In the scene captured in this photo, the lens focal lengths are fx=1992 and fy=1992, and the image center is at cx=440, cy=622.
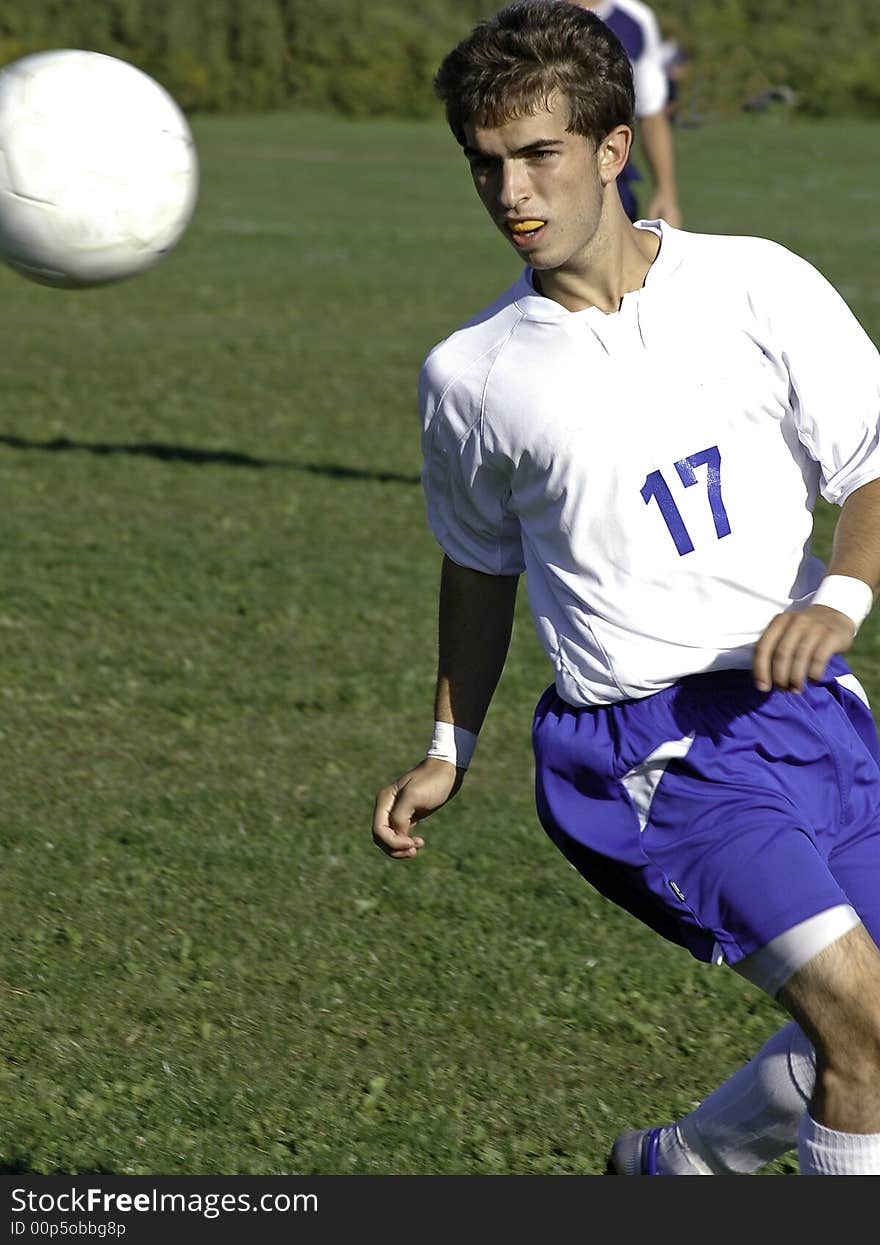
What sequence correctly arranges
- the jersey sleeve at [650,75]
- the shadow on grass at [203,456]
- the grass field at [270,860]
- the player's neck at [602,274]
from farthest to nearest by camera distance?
1. the shadow on grass at [203,456]
2. the jersey sleeve at [650,75]
3. the grass field at [270,860]
4. the player's neck at [602,274]

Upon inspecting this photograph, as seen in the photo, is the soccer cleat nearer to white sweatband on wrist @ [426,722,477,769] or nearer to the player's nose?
white sweatband on wrist @ [426,722,477,769]

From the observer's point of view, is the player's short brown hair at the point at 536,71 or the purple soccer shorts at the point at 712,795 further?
the player's short brown hair at the point at 536,71

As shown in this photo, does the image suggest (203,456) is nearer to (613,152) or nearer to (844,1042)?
(613,152)

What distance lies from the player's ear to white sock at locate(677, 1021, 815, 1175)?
155 centimetres

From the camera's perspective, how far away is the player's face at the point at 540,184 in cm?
336

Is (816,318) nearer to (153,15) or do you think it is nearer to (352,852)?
(352,852)

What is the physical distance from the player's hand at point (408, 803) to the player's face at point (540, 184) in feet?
3.11

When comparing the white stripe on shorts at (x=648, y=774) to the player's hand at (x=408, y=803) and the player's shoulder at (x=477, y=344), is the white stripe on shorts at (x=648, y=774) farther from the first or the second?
the player's shoulder at (x=477, y=344)

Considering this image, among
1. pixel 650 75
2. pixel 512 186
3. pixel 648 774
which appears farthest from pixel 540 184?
pixel 650 75

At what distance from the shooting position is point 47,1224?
333cm

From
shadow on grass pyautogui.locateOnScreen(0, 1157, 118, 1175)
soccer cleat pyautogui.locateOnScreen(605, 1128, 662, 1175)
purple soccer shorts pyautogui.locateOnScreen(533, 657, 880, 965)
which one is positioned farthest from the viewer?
shadow on grass pyautogui.locateOnScreen(0, 1157, 118, 1175)

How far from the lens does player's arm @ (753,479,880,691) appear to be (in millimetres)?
3023

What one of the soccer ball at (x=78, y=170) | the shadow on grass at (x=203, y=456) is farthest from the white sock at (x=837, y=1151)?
the shadow on grass at (x=203, y=456)

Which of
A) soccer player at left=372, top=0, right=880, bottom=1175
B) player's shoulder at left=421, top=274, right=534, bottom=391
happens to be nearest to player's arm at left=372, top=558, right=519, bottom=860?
soccer player at left=372, top=0, right=880, bottom=1175
